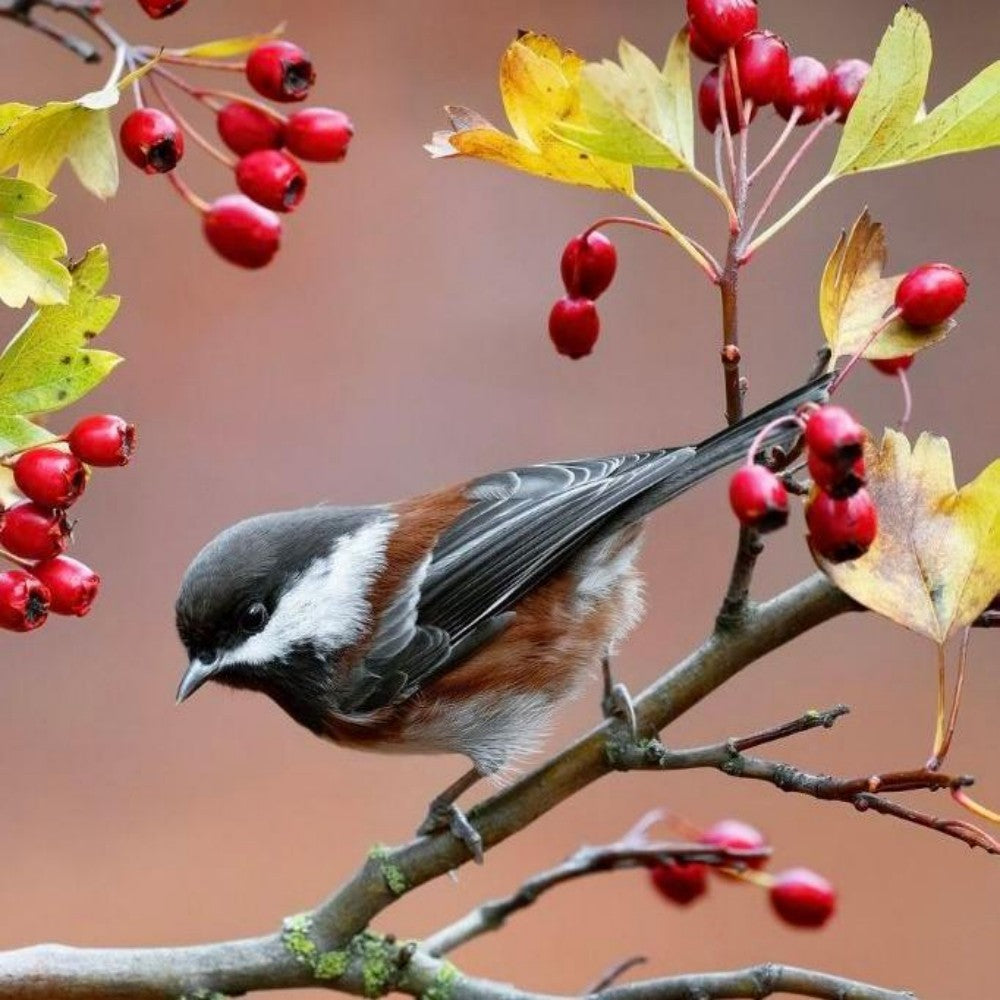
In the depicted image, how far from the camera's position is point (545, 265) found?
12.2 ft

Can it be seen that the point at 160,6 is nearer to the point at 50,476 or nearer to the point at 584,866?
the point at 50,476

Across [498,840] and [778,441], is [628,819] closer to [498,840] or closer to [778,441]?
[498,840]

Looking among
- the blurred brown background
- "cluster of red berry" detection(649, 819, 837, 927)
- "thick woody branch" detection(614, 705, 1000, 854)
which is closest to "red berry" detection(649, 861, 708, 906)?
"cluster of red berry" detection(649, 819, 837, 927)

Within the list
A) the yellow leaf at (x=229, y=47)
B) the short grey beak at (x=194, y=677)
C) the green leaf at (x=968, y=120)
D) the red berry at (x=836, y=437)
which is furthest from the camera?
the short grey beak at (x=194, y=677)

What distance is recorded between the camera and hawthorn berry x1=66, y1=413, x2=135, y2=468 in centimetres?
126

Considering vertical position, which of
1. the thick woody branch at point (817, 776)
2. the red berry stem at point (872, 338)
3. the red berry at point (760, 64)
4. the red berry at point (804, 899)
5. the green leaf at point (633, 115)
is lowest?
the red berry at point (804, 899)

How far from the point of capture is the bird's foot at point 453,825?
1541 millimetres

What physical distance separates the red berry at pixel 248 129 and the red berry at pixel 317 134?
15mm

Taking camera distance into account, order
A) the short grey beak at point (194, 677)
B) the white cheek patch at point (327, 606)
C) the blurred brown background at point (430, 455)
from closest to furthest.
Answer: the short grey beak at point (194, 677)
the white cheek patch at point (327, 606)
the blurred brown background at point (430, 455)

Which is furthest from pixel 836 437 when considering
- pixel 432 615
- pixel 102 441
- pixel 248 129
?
pixel 432 615

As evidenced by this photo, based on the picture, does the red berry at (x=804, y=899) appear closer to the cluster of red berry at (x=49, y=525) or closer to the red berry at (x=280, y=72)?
the cluster of red berry at (x=49, y=525)

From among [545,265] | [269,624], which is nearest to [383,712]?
[269,624]

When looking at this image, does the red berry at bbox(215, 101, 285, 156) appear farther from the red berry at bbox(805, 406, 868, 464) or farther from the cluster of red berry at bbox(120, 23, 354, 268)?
the red berry at bbox(805, 406, 868, 464)

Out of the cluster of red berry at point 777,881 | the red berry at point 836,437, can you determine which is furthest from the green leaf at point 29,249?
the cluster of red berry at point 777,881
